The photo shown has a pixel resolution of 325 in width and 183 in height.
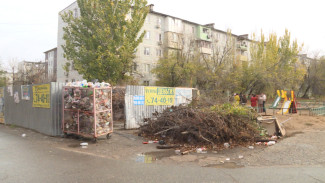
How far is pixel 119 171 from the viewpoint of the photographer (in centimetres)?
519

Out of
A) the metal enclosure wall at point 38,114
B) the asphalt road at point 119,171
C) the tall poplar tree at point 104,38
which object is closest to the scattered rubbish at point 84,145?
the asphalt road at point 119,171

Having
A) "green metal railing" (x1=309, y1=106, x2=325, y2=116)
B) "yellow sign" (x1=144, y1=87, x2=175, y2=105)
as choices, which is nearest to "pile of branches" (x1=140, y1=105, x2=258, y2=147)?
"yellow sign" (x1=144, y1=87, x2=175, y2=105)

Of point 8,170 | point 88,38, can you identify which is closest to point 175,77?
point 88,38

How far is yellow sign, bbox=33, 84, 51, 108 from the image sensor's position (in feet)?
30.4

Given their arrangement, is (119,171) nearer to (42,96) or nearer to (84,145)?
(84,145)

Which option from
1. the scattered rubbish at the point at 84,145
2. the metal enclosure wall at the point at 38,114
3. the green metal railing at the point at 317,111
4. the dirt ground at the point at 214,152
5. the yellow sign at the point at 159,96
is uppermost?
the yellow sign at the point at 159,96

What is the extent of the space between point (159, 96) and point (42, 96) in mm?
5436

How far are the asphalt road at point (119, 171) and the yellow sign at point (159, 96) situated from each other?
5546 mm

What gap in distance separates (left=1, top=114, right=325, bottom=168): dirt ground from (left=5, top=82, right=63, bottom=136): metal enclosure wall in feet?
1.65

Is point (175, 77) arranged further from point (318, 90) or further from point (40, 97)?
point (318, 90)

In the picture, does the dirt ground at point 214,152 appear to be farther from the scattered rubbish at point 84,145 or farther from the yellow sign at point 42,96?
the yellow sign at point 42,96

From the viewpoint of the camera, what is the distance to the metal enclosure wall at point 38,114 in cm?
920

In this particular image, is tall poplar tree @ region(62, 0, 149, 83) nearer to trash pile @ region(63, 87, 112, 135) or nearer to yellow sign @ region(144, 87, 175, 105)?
yellow sign @ region(144, 87, 175, 105)

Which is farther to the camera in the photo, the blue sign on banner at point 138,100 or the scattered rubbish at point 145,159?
the blue sign on banner at point 138,100
